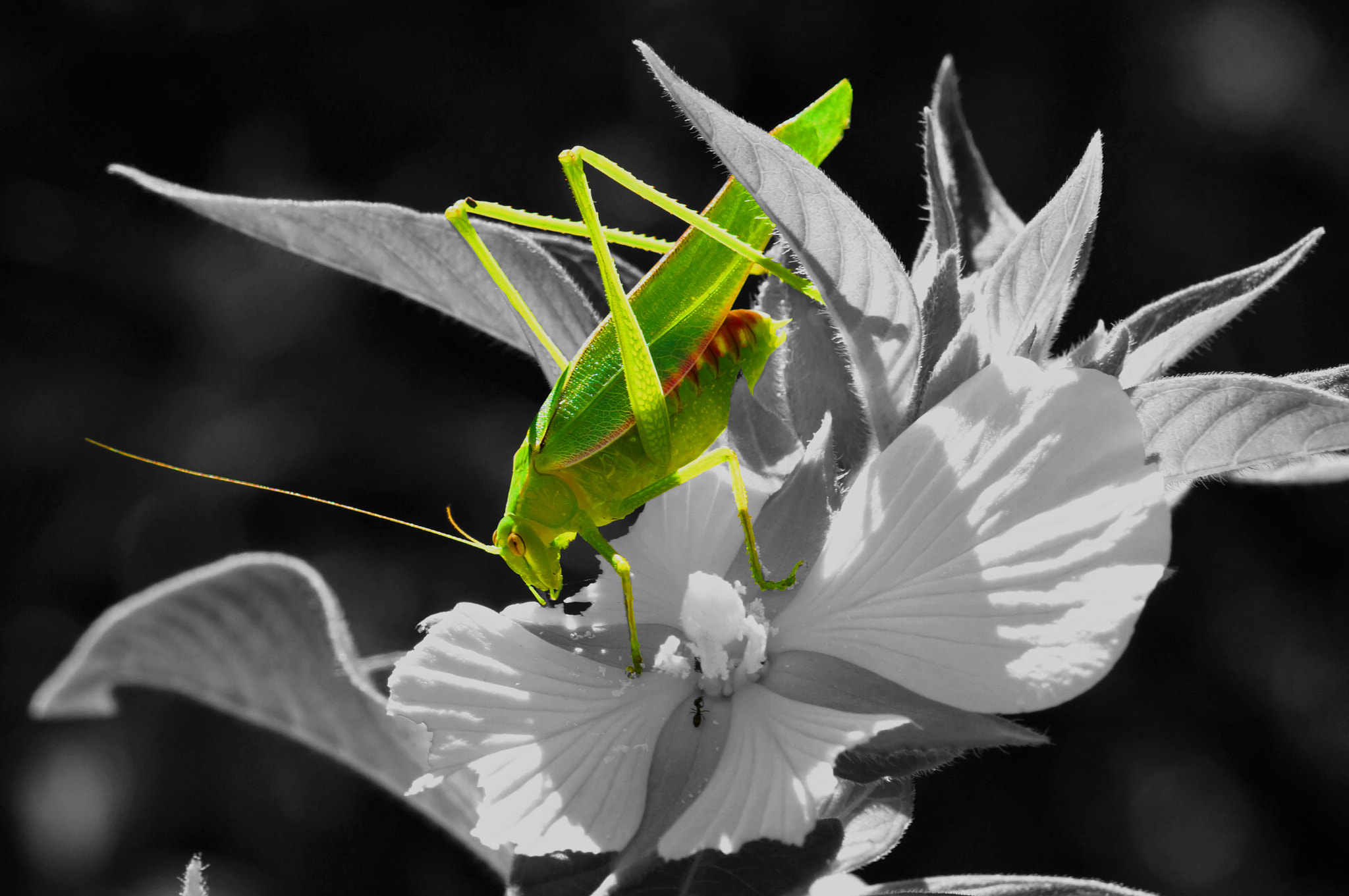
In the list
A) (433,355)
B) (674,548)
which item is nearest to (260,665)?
(674,548)

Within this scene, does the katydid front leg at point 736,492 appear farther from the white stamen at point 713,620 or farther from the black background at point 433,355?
the black background at point 433,355

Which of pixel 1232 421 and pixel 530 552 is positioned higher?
pixel 1232 421

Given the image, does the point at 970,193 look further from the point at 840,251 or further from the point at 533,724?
the point at 533,724

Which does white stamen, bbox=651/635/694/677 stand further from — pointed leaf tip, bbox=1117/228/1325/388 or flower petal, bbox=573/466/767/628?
pointed leaf tip, bbox=1117/228/1325/388

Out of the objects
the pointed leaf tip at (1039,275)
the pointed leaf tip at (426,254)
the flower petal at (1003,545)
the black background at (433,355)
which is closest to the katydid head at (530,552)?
the pointed leaf tip at (426,254)

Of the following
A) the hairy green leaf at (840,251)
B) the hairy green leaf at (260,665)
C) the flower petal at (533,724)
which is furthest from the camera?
the hairy green leaf at (260,665)

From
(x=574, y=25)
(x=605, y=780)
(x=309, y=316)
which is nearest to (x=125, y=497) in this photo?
(x=309, y=316)
